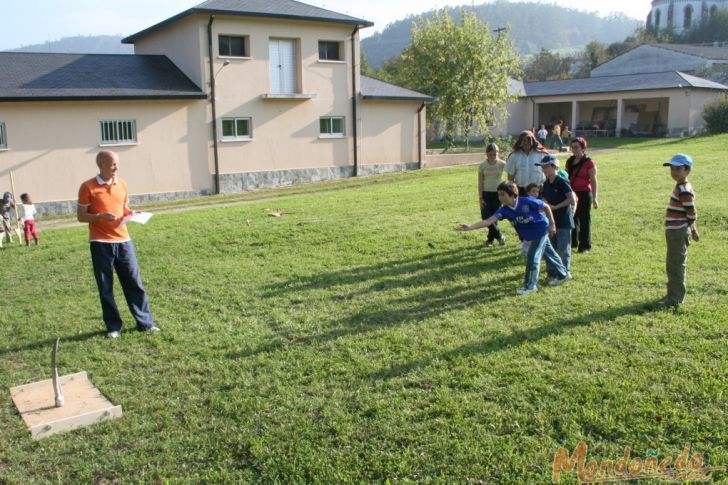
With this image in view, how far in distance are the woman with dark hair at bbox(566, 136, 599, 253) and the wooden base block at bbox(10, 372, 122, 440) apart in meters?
6.49

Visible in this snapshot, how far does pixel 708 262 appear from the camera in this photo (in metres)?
8.05

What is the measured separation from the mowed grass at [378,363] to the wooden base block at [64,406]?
0.33ft

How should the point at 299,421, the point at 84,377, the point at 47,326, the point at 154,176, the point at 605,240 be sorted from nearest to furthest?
the point at 299,421, the point at 84,377, the point at 47,326, the point at 605,240, the point at 154,176

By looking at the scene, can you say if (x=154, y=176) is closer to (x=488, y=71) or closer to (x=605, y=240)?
(x=605, y=240)

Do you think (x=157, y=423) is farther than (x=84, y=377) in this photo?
No

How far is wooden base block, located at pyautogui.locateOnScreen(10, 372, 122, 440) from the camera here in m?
4.55

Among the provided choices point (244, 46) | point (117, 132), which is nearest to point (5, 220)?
point (117, 132)

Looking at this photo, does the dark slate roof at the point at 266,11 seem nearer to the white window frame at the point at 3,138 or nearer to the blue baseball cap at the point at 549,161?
the white window frame at the point at 3,138

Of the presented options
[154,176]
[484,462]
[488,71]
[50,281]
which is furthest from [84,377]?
[488,71]

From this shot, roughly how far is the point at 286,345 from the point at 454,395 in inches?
74.0

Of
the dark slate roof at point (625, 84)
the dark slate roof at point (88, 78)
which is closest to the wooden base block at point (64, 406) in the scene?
the dark slate roof at point (88, 78)

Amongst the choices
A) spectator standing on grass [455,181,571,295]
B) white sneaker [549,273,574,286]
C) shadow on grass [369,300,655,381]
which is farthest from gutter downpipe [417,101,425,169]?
shadow on grass [369,300,655,381]

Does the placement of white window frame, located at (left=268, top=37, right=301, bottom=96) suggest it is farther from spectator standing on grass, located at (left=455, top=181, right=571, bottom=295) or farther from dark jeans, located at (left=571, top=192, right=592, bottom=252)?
spectator standing on grass, located at (left=455, top=181, right=571, bottom=295)

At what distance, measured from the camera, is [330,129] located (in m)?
25.9
